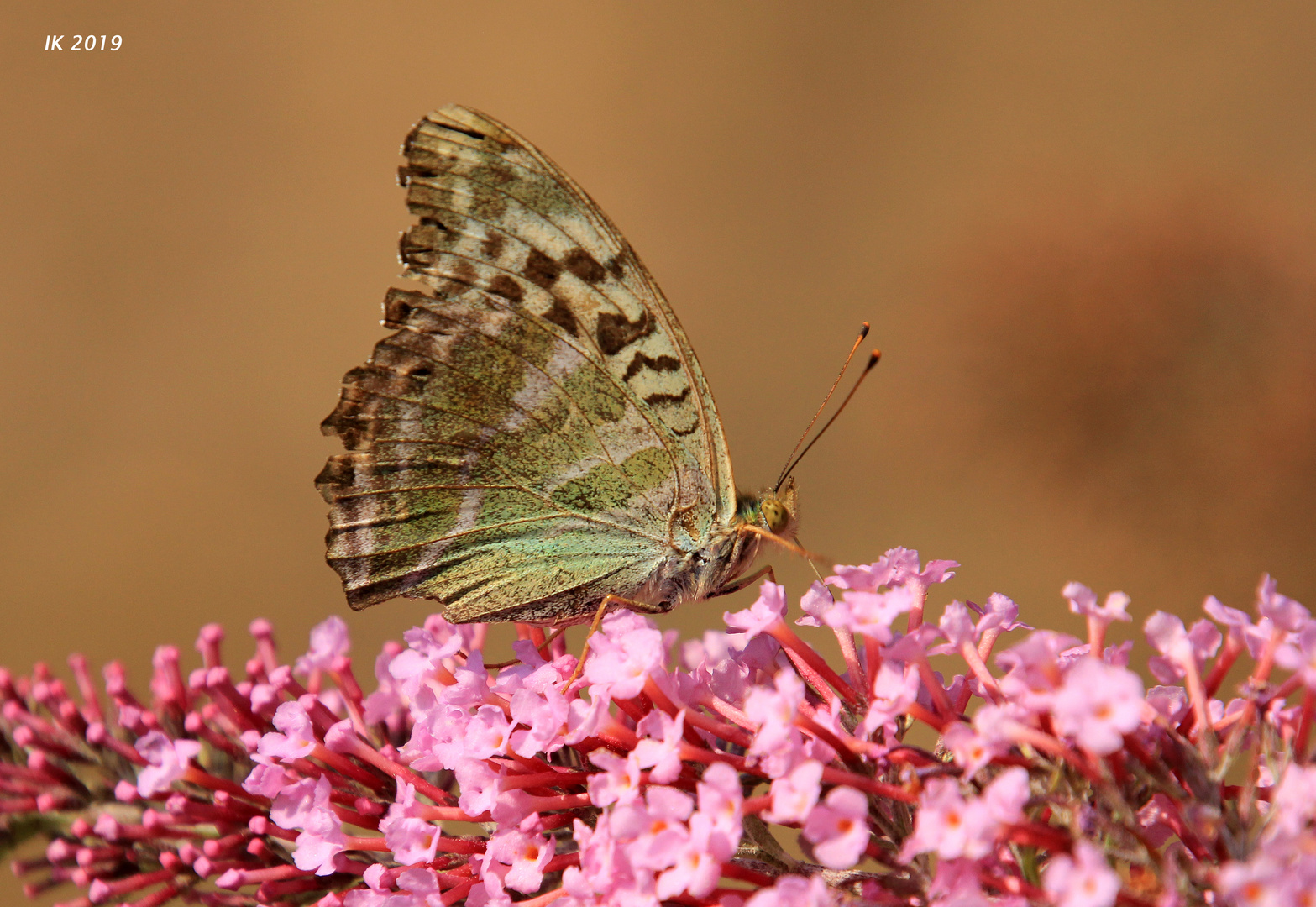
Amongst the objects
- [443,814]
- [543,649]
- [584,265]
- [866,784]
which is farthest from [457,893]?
[584,265]

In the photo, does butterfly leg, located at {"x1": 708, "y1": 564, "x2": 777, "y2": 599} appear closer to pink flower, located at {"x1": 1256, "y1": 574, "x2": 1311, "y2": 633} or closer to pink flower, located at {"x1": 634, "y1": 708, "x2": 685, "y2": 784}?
pink flower, located at {"x1": 634, "y1": 708, "x2": 685, "y2": 784}

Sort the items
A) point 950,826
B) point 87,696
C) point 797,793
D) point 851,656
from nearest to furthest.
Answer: point 950,826 < point 797,793 < point 851,656 < point 87,696

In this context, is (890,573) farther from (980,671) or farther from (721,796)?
(721,796)

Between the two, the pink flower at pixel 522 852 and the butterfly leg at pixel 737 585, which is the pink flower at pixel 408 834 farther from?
the butterfly leg at pixel 737 585

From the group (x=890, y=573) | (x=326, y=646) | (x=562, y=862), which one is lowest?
(x=562, y=862)

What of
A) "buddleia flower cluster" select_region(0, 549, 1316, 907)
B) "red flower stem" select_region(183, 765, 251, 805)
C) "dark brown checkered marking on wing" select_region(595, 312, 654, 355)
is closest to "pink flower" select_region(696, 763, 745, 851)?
"buddleia flower cluster" select_region(0, 549, 1316, 907)

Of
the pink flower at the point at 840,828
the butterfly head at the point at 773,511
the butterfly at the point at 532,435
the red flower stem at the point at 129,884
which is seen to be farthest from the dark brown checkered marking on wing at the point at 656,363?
the red flower stem at the point at 129,884

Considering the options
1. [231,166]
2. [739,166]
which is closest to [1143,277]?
[739,166]

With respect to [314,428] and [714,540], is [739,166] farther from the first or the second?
[714,540]
